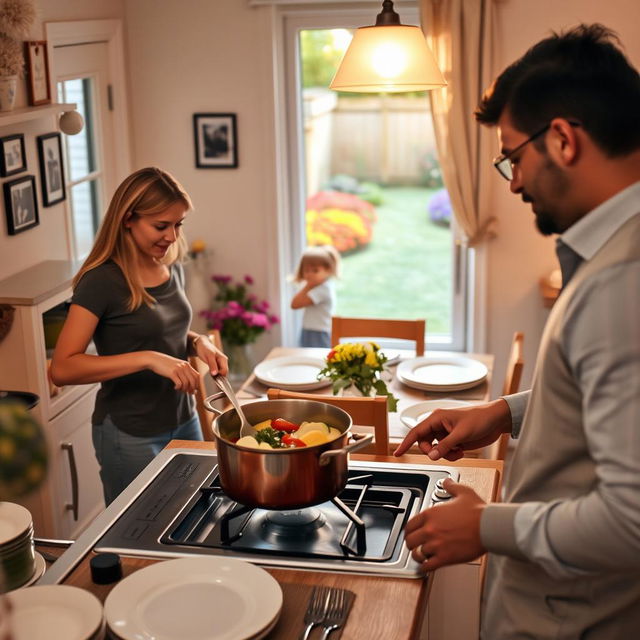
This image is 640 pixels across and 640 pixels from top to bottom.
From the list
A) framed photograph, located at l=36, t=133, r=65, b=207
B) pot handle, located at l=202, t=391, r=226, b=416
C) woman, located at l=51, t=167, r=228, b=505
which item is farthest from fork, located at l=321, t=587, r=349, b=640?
framed photograph, located at l=36, t=133, r=65, b=207

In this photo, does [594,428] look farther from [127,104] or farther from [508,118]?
[127,104]

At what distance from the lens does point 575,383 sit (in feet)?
3.64

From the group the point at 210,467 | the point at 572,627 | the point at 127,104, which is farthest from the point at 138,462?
the point at 127,104

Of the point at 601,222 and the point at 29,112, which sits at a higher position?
the point at 29,112

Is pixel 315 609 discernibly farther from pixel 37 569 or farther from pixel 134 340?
pixel 134 340

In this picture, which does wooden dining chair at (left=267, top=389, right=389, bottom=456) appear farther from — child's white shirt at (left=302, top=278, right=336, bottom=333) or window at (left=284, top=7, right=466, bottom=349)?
window at (left=284, top=7, right=466, bottom=349)

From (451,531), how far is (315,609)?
0.80ft

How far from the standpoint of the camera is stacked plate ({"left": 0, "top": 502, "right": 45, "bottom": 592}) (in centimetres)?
132

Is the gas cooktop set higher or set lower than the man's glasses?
lower

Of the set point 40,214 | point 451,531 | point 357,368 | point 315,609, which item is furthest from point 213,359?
point 40,214

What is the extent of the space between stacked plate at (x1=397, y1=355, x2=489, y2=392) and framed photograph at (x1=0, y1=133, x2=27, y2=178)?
1582 mm

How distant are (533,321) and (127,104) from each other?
7.26ft

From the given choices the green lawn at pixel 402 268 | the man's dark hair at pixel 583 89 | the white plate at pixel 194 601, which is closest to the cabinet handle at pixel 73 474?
the white plate at pixel 194 601

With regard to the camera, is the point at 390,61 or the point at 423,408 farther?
the point at 423,408
